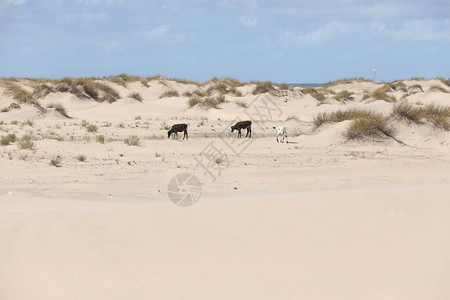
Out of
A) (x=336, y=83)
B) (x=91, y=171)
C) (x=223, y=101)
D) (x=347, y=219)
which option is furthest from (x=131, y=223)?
(x=336, y=83)

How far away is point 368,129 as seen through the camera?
59.8 ft

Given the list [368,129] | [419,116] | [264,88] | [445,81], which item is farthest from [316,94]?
[368,129]

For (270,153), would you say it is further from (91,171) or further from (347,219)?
(347,219)

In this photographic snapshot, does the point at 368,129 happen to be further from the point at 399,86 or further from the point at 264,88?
the point at 399,86

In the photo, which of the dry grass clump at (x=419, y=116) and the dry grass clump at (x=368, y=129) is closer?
the dry grass clump at (x=368, y=129)

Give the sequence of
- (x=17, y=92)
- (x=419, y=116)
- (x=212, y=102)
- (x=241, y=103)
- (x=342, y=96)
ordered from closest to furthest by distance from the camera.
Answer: (x=419, y=116) → (x=212, y=102) → (x=241, y=103) → (x=17, y=92) → (x=342, y=96)

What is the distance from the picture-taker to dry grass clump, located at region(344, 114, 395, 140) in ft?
59.4

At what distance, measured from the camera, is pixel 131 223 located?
6.73 m

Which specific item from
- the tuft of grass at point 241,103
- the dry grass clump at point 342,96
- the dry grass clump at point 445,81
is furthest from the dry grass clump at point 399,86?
the tuft of grass at point 241,103

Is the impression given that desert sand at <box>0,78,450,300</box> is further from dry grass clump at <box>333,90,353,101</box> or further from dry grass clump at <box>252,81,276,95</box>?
dry grass clump at <box>333,90,353,101</box>

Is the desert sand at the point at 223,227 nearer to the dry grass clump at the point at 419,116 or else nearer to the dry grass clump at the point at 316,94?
the dry grass clump at the point at 419,116

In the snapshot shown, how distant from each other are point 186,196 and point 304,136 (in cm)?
1108

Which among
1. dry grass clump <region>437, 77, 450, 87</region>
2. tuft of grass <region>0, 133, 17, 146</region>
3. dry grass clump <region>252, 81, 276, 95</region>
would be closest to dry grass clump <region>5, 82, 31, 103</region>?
tuft of grass <region>0, 133, 17, 146</region>

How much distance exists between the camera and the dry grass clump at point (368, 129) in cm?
1809
